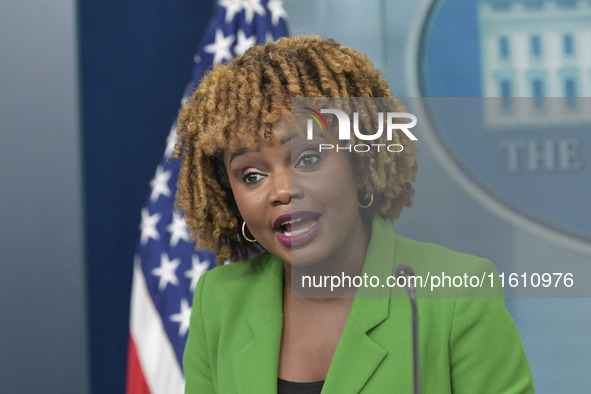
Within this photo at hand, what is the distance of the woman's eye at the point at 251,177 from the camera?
1120 millimetres

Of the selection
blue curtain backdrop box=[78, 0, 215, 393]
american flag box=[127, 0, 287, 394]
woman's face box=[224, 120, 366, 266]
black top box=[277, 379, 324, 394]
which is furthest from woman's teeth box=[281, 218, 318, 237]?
blue curtain backdrop box=[78, 0, 215, 393]

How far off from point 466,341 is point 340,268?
0.78 feet

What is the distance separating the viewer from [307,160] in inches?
42.8

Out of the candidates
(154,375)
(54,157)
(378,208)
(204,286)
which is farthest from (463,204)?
(54,157)

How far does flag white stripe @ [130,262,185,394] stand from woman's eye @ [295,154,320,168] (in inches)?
45.1

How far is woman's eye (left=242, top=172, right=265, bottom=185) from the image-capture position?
1.12 m

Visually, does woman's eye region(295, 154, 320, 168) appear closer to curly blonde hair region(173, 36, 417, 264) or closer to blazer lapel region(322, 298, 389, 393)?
curly blonde hair region(173, 36, 417, 264)

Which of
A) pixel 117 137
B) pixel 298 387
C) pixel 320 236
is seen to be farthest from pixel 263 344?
pixel 117 137

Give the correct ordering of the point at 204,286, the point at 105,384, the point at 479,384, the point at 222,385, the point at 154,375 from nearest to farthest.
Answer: the point at 479,384 → the point at 222,385 → the point at 204,286 → the point at 154,375 → the point at 105,384

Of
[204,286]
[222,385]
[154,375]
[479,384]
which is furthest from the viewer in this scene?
[154,375]

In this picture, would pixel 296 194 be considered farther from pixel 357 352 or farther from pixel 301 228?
pixel 357 352

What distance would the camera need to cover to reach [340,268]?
1178 millimetres

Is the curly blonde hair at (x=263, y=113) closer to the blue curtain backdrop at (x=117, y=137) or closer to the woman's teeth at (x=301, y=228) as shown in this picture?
the woman's teeth at (x=301, y=228)

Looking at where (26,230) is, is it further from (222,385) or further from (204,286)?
(222,385)
